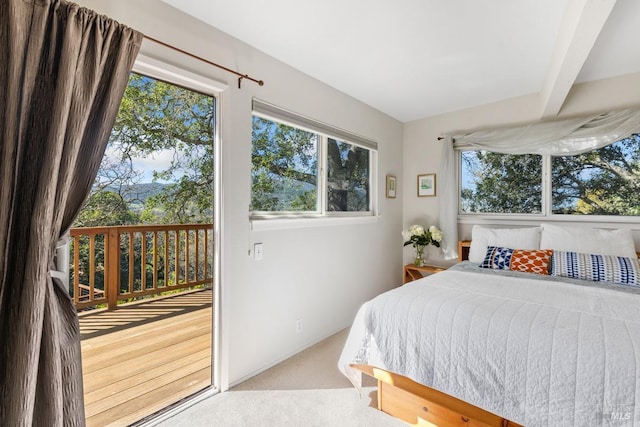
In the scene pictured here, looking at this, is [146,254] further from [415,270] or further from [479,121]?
[479,121]

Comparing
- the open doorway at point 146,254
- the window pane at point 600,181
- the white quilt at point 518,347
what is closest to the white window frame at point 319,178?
the open doorway at point 146,254

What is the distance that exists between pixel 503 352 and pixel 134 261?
3428 millimetres

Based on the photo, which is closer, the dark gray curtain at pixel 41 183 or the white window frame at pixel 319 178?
the dark gray curtain at pixel 41 183

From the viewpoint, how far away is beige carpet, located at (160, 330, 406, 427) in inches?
70.1

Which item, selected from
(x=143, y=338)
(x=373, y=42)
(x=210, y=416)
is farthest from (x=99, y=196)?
(x=373, y=42)

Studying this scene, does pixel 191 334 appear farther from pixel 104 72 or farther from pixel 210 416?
→ pixel 104 72

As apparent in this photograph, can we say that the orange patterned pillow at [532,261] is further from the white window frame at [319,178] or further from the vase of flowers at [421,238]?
the white window frame at [319,178]

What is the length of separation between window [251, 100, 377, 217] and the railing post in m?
1.76

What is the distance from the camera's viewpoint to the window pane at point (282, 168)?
7.86 feet

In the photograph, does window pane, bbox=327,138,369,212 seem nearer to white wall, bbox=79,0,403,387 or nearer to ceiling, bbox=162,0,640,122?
white wall, bbox=79,0,403,387

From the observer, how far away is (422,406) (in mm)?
1688

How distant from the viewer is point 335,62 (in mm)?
2467

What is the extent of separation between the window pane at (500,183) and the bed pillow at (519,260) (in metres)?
0.79

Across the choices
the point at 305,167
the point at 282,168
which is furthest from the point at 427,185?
the point at 282,168
